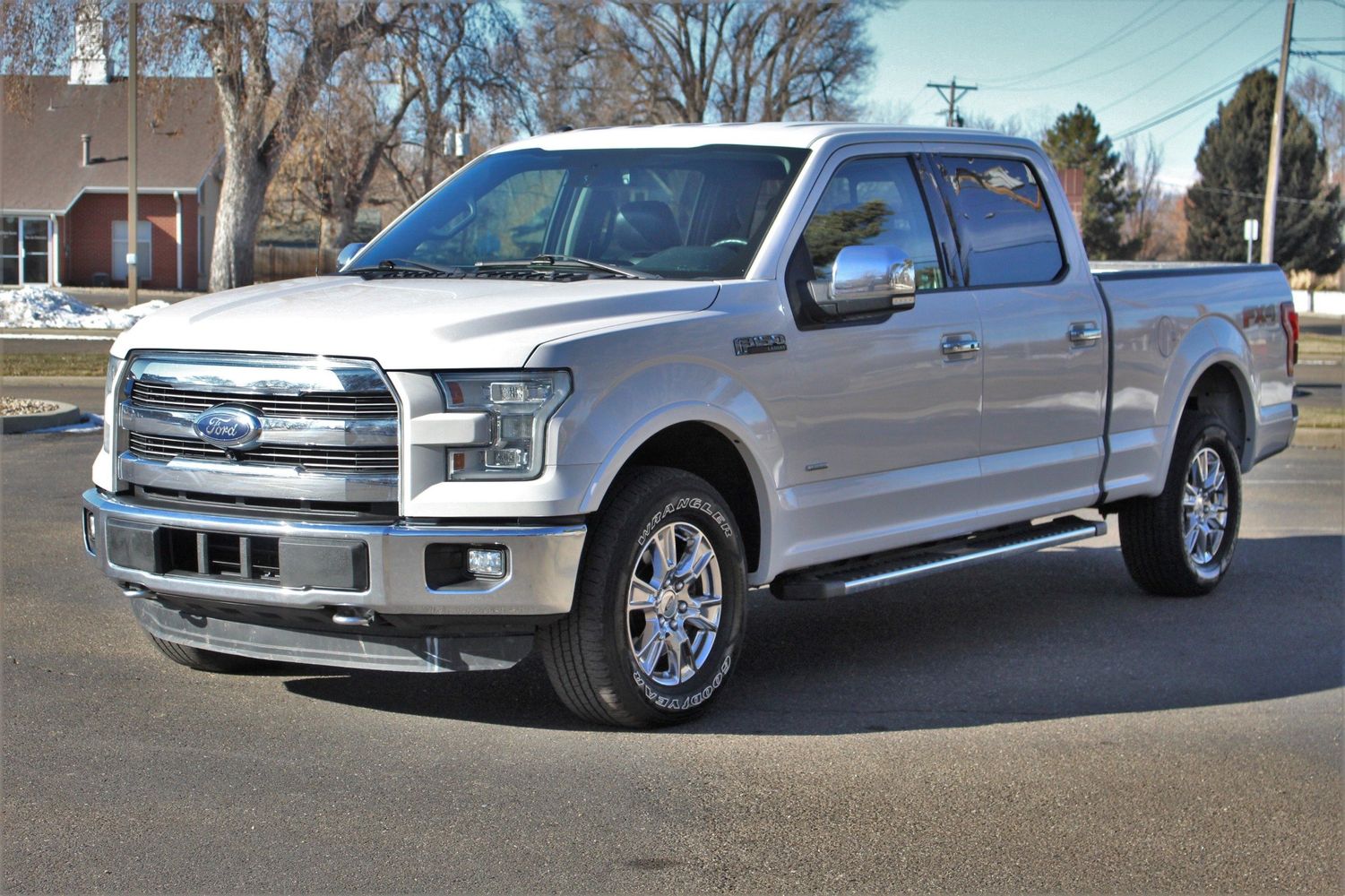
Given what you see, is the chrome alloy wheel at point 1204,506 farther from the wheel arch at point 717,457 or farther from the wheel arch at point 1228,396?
the wheel arch at point 717,457

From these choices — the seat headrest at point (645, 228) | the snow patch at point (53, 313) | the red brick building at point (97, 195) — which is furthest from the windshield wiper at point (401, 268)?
the red brick building at point (97, 195)

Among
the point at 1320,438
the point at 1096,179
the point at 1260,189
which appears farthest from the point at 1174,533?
the point at 1096,179

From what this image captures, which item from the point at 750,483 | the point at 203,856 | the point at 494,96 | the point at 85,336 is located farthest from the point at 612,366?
the point at 494,96

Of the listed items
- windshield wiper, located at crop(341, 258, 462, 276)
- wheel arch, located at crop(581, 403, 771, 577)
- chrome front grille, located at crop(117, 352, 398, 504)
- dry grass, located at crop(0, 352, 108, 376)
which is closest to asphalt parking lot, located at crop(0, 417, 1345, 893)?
wheel arch, located at crop(581, 403, 771, 577)

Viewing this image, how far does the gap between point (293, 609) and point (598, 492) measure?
1028 mm

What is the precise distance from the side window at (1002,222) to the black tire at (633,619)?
2072 mm

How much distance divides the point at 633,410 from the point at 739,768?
1197 mm

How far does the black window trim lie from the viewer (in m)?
7.04

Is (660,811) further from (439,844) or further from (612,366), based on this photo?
(612,366)

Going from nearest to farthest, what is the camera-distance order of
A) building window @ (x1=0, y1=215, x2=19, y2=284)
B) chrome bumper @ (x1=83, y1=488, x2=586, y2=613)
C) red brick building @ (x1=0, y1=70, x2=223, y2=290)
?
chrome bumper @ (x1=83, y1=488, x2=586, y2=613), building window @ (x1=0, y1=215, x2=19, y2=284), red brick building @ (x1=0, y1=70, x2=223, y2=290)

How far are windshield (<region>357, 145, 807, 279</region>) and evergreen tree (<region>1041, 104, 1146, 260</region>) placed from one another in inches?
3063

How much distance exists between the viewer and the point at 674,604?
560cm

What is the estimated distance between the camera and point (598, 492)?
5.20m

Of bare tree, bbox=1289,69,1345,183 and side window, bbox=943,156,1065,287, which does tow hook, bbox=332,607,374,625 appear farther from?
bare tree, bbox=1289,69,1345,183
